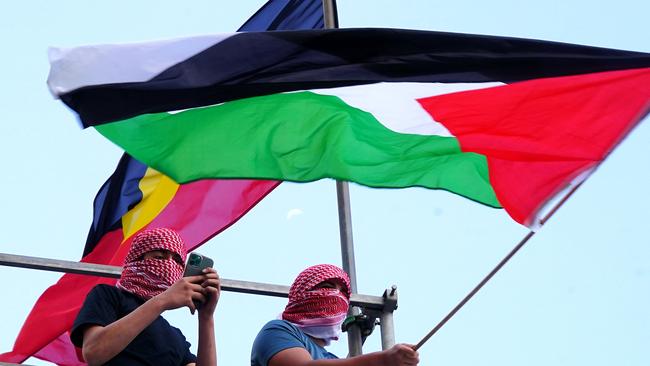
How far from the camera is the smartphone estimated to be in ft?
Answer: 19.9

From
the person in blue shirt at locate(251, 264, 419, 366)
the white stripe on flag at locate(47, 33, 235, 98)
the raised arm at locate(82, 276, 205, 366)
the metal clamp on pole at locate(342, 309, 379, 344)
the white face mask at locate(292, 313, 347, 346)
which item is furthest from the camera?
the metal clamp on pole at locate(342, 309, 379, 344)

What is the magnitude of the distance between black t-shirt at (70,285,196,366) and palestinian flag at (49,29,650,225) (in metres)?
1.65

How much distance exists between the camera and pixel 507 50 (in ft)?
27.2

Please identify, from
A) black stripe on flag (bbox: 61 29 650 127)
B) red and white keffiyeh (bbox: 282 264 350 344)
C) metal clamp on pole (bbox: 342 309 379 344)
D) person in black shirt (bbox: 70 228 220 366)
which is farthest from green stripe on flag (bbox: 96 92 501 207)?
person in black shirt (bbox: 70 228 220 366)

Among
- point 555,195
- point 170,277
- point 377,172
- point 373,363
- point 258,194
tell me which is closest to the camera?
point 373,363

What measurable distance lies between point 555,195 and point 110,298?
2.64 metres

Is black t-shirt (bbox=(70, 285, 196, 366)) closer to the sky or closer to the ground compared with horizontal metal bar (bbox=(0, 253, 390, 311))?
closer to the ground

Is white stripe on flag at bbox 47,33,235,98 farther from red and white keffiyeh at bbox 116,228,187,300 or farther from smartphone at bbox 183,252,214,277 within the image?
smartphone at bbox 183,252,214,277

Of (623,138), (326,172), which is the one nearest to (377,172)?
(326,172)

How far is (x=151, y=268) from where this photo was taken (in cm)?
665

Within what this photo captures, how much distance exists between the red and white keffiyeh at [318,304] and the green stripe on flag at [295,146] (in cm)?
126

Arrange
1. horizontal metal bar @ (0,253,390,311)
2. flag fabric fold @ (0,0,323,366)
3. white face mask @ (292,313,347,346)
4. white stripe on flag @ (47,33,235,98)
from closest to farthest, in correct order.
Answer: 1. white face mask @ (292,313,347,346)
2. white stripe on flag @ (47,33,235,98)
3. horizontal metal bar @ (0,253,390,311)
4. flag fabric fold @ (0,0,323,366)

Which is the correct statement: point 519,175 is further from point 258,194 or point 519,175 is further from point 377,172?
point 258,194

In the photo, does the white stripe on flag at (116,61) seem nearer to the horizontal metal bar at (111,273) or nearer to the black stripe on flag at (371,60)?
the black stripe on flag at (371,60)
